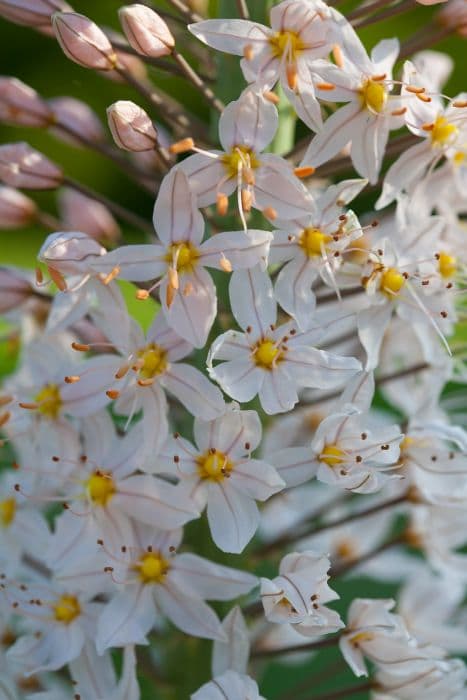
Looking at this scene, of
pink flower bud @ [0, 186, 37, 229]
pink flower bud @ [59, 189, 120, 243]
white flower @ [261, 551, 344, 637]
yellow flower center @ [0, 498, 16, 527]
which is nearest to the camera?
white flower @ [261, 551, 344, 637]

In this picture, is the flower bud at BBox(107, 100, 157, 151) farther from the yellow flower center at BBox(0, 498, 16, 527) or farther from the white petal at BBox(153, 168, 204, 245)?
the yellow flower center at BBox(0, 498, 16, 527)

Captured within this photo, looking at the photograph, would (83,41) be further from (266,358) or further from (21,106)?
(266,358)

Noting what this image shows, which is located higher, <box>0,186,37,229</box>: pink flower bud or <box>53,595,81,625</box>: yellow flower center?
<box>0,186,37,229</box>: pink flower bud

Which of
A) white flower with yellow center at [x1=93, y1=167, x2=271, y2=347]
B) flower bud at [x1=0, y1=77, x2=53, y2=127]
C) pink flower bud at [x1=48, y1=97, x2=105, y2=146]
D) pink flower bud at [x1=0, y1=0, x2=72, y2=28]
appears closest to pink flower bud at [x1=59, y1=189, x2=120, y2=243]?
pink flower bud at [x1=48, y1=97, x2=105, y2=146]

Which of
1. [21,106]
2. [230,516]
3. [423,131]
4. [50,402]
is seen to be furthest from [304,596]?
[21,106]

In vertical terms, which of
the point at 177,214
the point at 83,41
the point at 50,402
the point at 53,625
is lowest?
the point at 53,625

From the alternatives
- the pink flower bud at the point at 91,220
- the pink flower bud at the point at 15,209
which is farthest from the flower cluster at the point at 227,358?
the pink flower bud at the point at 91,220

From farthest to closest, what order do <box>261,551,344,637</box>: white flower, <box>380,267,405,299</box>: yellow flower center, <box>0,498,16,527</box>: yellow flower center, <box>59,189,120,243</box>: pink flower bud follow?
<box>59,189,120,243</box>: pink flower bud < <box>0,498,16,527</box>: yellow flower center < <box>380,267,405,299</box>: yellow flower center < <box>261,551,344,637</box>: white flower
